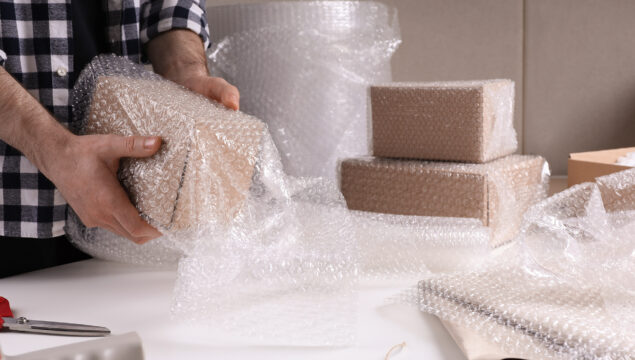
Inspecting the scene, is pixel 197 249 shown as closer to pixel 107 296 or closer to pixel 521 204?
pixel 107 296

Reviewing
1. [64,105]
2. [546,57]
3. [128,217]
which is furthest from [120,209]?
[546,57]

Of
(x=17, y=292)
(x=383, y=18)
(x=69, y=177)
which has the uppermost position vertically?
(x=383, y=18)

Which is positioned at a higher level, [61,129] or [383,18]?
[383,18]

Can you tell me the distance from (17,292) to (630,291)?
667mm

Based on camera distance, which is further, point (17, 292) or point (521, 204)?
point (521, 204)

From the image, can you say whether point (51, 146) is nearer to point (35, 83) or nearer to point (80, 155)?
point (80, 155)

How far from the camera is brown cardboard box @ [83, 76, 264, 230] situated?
590 mm

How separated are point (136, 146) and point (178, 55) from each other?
0.33 metres

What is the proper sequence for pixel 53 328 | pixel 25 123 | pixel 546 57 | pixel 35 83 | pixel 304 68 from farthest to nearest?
pixel 546 57 → pixel 304 68 → pixel 35 83 → pixel 25 123 → pixel 53 328

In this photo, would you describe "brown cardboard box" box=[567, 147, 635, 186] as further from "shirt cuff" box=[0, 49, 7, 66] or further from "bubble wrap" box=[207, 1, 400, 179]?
"shirt cuff" box=[0, 49, 7, 66]

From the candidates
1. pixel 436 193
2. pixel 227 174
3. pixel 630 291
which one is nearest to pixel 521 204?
pixel 436 193

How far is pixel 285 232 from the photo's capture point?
2.26 feet

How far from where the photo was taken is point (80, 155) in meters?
0.65

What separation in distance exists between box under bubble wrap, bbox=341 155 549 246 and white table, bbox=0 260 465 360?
22 cm
